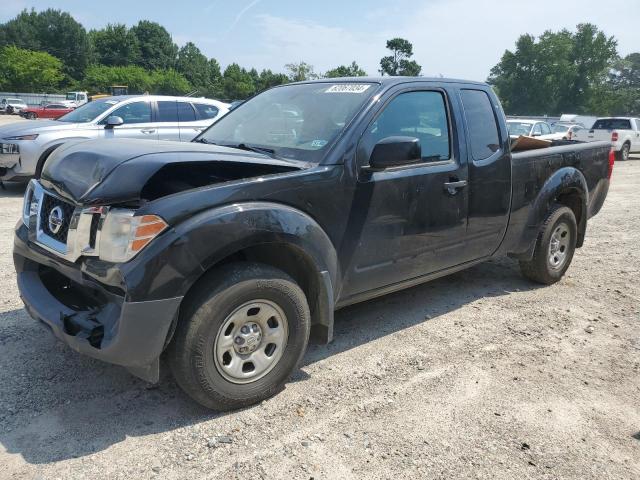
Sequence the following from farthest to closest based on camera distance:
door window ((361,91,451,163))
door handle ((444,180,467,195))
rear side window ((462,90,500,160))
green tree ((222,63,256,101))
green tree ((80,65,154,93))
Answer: green tree ((80,65,154,93))
green tree ((222,63,256,101))
rear side window ((462,90,500,160))
door handle ((444,180,467,195))
door window ((361,91,451,163))

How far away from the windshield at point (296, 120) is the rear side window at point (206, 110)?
6.51m

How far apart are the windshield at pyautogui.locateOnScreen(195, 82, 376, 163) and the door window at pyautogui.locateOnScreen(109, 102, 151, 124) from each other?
6.01 meters

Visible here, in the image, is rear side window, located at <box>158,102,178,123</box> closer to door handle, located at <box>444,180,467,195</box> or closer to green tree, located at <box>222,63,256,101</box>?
door handle, located at <box>444,180,467,195</box>

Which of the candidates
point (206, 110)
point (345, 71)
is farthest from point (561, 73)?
point (206, 110)

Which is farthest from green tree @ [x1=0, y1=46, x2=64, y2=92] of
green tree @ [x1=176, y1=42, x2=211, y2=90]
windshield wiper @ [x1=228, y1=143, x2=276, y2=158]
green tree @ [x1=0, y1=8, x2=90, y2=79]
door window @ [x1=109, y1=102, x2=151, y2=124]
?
windshield wiper @ [x1=228, y1=143, x2=276, y2=158]

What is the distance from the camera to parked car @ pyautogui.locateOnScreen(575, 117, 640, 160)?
21438 millimetres

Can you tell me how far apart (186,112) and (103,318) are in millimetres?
8276

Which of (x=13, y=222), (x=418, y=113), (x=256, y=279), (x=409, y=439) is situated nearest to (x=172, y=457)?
(x=256, y=279)

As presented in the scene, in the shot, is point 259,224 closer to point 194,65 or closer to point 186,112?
point 186,112

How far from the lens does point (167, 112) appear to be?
10039mm

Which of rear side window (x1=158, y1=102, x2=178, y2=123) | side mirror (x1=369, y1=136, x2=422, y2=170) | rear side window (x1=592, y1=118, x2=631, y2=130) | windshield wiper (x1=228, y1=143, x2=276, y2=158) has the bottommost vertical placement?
windshield wiper (x1=228, y1=143, x2=276, y2=158)

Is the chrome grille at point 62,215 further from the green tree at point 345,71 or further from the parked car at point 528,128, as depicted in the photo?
the green tree at point 345,71

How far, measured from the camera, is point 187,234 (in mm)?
2629

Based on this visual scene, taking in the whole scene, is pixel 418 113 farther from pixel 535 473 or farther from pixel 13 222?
pixel 13 222
